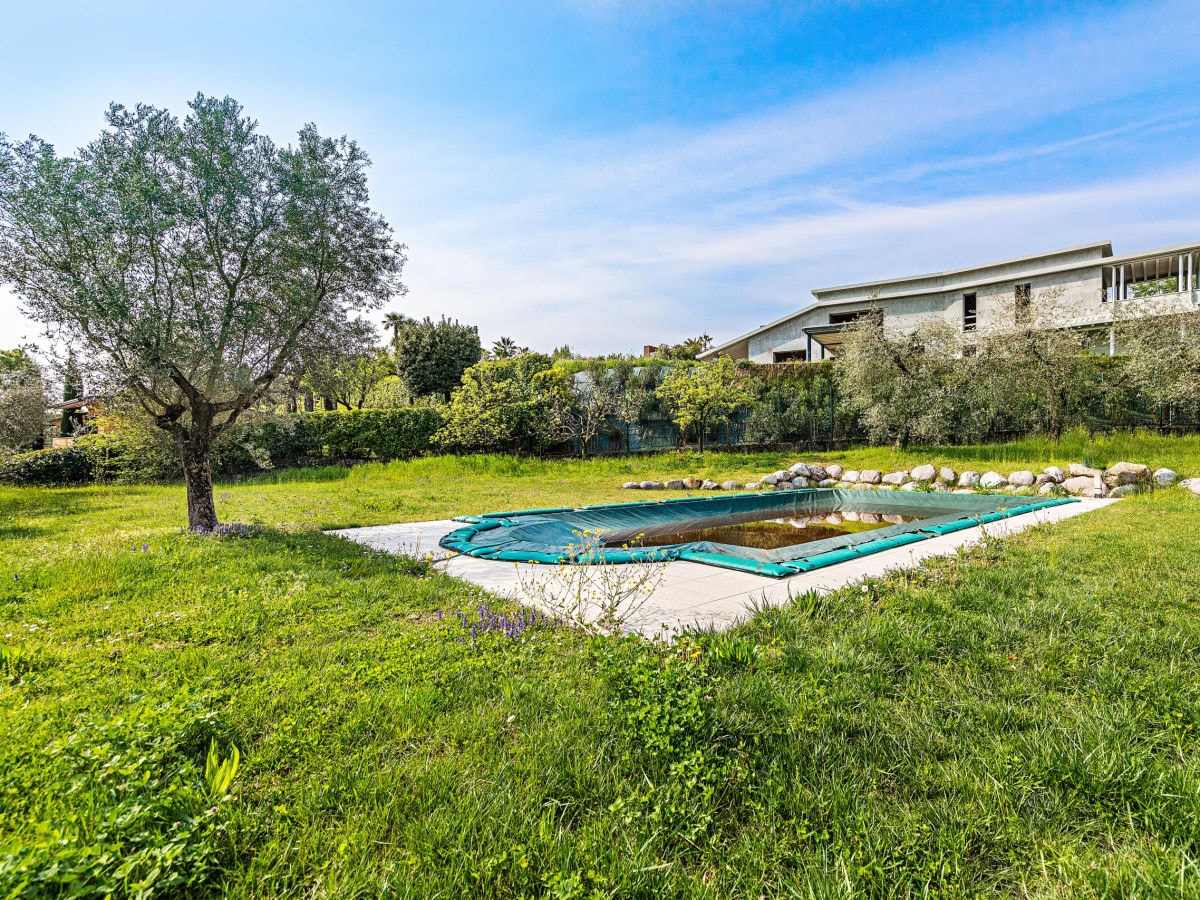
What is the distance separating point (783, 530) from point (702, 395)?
27.3 ft

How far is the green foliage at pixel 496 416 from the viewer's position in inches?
649

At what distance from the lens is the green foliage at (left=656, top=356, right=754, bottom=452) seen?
1698 centimetres

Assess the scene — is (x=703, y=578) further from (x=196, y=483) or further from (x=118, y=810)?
(x=196, y=483)

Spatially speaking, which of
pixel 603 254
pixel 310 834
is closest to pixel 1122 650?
pixel 310 834

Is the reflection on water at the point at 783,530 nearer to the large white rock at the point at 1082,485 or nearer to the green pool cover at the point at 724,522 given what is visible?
the green pool cover at the point at 724,522

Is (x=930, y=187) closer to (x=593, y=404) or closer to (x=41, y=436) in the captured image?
(x=593, y=404)

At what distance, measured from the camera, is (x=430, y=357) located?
25859 mm

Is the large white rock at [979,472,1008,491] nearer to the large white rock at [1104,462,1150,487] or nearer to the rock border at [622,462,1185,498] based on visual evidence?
the rock border at [622,462,1185,498]

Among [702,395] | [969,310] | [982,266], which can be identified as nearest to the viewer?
[702,395]

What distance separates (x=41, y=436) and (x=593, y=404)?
1447 centimetres

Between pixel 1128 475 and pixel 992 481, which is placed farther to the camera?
pixel 992 481

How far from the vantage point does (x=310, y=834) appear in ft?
5.46

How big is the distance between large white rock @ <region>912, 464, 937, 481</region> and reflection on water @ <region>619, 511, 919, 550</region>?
2.88 m

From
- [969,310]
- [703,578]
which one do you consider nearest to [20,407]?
[703,578]
